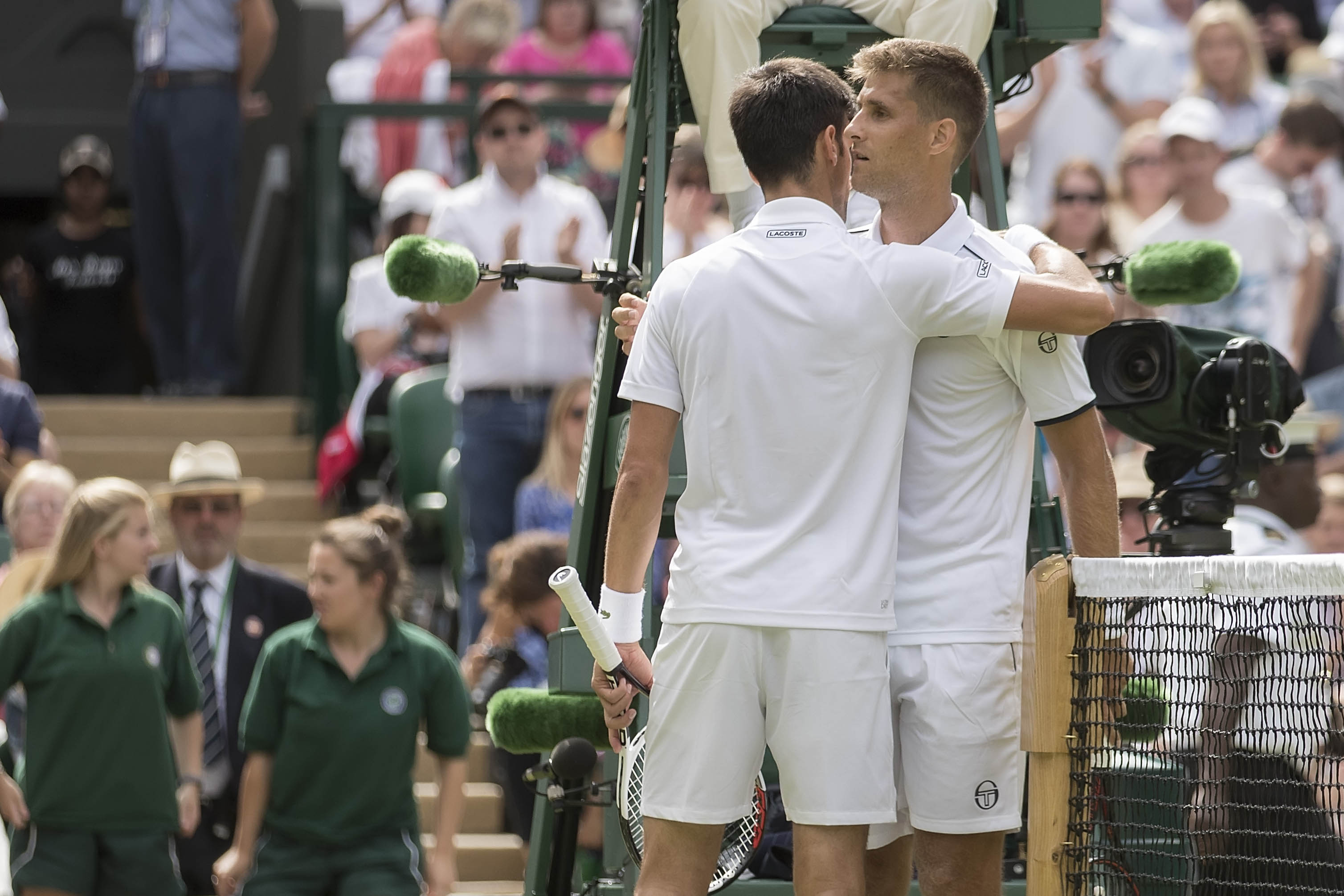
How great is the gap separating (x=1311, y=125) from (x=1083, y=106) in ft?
3.88

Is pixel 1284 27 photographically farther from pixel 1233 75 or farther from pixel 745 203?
pixel 745 203

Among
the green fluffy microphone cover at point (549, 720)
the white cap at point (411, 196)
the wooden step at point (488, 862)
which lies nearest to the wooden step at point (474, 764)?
the wooden step at point (488, 862)

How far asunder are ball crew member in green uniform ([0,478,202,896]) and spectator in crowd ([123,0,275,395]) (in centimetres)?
396

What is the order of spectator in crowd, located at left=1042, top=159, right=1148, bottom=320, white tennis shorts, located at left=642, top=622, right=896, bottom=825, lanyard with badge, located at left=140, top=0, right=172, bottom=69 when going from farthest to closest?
lanyard with badge, located at left=140, top=0, right=172, bottom=69, spectator in crowd, located at left=1042, top=159, right=1148, bottom=320, white tennis shorts, located at left=642, top=622, right=896, bottom=825

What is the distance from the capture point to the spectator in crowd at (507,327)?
8492 mm

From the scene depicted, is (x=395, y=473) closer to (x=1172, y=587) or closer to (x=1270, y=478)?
(x=1270, y=478)

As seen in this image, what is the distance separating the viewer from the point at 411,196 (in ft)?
33.0

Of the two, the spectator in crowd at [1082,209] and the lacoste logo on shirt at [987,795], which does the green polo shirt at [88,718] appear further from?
the spectator in crowd at [1082,209]

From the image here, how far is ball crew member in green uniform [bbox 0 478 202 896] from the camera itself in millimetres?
6695

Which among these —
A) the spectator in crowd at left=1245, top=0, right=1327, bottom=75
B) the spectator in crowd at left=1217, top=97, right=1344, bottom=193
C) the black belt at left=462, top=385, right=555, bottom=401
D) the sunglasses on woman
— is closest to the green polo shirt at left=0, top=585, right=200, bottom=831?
the black belt at left=462, top=385, right=555, bottom=401

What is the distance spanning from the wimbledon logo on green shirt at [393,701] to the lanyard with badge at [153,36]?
4.99 m

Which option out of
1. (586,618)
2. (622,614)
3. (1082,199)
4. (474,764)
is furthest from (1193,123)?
(586,618)

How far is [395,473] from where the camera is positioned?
385 inches

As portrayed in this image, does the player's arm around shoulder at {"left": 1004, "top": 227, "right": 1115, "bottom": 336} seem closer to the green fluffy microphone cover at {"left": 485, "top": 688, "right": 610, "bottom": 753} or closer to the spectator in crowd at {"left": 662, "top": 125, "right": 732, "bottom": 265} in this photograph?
the green fluffy microphone cover at {"left": 485, "top": 688, "right": 610, "bottom": 753}
